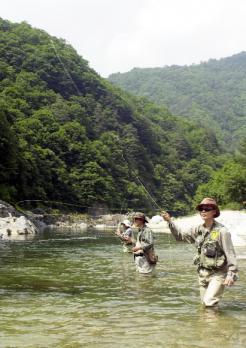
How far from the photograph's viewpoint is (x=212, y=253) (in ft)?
28.1

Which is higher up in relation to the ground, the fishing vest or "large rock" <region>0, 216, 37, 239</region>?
the fishing vest

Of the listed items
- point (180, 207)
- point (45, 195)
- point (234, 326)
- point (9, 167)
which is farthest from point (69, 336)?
point (180, 207)

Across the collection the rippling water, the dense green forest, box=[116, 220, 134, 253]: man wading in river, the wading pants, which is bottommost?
the rippling water

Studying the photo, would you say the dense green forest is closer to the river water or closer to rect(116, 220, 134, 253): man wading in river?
rect(116, 220, 134, 253): man wading in river

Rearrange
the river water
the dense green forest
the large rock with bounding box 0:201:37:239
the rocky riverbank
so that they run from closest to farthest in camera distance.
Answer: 1. the river water
2. the large rock with bounding box 0:201:37:239
3. the rocky riverbank
4. the dense green forest

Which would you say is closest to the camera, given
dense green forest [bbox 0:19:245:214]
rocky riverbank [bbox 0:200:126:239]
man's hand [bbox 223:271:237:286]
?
man's hand [bbox 223:271:237:286]

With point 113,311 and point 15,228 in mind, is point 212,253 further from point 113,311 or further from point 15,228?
point 15,228

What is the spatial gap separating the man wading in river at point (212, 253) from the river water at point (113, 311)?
1.48ft

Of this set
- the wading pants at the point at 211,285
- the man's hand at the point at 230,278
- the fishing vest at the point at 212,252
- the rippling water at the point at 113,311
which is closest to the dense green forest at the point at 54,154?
the rippling water at the point at 113,311

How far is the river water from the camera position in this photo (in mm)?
7094

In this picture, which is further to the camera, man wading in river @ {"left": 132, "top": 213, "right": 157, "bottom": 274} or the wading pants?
man wading in river @ {"left": 132, "top": 213, "right": 157, "bottom": 274}

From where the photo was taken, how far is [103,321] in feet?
27.3

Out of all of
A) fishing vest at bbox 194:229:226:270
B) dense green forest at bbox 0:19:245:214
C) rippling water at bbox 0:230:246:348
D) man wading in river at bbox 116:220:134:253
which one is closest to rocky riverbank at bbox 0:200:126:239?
dense green forest at bbox 0:19:245:214

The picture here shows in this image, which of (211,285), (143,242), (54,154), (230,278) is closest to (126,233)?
(143,242)
